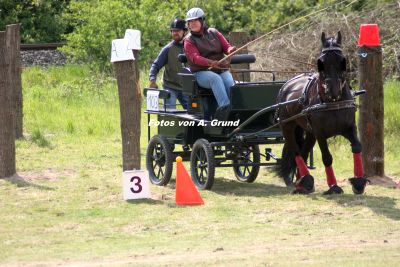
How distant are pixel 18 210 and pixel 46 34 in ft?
76.8

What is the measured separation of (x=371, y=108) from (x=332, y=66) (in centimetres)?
180

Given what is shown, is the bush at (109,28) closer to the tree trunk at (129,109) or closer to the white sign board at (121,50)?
the tree trunk at (129,109)

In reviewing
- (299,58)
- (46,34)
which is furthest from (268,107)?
(46,34)

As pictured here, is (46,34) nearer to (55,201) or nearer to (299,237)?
(55,201)

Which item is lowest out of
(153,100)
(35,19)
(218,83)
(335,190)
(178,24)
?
(335,190)

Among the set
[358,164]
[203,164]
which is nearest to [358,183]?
[358,164]

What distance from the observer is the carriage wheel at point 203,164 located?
40.4ft

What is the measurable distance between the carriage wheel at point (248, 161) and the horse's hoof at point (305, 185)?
101 centimetres

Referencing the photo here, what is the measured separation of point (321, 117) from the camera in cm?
1127

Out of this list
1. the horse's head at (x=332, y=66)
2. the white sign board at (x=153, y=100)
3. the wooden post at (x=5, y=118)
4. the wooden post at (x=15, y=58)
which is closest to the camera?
the horse's head at (x=332, y=66)

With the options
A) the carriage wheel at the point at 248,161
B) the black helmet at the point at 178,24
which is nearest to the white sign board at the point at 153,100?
the black helmet at the point at 178,24

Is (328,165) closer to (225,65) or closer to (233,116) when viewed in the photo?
(233,116)

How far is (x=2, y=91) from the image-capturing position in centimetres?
1351

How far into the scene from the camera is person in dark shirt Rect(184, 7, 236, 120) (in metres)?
12.4
